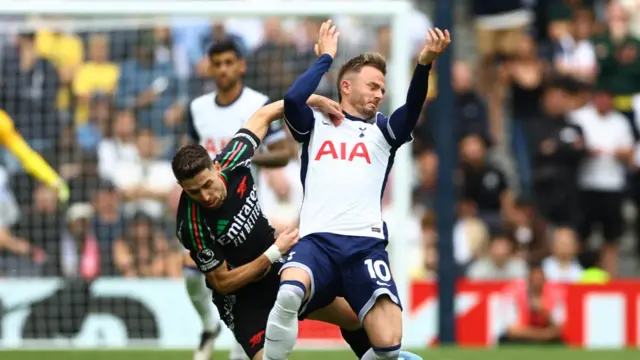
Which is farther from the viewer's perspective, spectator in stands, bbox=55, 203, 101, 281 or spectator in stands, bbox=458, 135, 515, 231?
spectator in stands, bbox=458, 135, 515, 231

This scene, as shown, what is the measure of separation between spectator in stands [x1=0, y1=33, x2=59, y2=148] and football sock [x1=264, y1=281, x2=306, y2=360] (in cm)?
709

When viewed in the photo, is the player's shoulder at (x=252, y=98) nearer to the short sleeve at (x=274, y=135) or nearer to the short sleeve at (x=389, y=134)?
the short sleeve at (x=274, y=135)

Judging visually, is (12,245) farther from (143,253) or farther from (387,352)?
(387,352)

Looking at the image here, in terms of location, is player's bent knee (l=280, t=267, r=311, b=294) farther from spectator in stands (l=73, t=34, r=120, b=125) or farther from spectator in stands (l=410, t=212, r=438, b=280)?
spectator in stands (l=410, t=212, r=438, b=280)

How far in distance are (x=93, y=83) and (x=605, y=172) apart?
6305mm

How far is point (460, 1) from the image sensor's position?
1917cm

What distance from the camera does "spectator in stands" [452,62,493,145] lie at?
1647 centimetres

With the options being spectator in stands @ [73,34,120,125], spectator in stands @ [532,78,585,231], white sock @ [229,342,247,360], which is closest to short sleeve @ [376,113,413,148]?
white sock @ [229,342,247,360]

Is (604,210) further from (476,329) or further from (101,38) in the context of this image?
(101,38)

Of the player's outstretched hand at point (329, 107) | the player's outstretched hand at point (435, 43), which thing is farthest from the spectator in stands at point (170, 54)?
the player's outstretched hand at point (435, 43)

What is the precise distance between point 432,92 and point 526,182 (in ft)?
5.46

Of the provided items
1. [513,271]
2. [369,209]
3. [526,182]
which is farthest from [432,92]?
[369,209]

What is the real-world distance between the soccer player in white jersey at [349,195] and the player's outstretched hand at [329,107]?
0.13 feet

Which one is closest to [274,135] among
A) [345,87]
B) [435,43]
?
[345,87]
